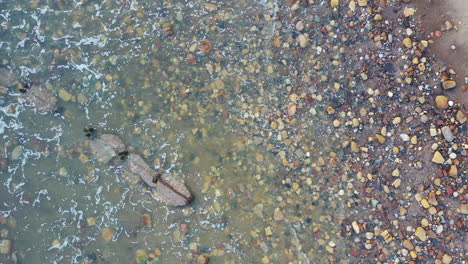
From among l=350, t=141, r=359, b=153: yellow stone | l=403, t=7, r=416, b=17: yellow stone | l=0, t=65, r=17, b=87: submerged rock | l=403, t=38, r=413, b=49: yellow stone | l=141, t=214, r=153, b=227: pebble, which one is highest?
l=403, t=7, r=416, b=17: yellow stone

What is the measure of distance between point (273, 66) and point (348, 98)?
39.8 inches

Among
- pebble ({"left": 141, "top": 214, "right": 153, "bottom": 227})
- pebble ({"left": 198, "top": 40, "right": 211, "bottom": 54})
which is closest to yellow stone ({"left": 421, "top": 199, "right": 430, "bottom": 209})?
pebble ({"left": 198, "top": 40, "right": 211, "bottom": 54})

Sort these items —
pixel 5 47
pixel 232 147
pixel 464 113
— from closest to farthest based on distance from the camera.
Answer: pixel 464 113 < pixel 232 147 < pixel 5 47

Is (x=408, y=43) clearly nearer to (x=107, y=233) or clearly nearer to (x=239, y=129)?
(x=239, y=129)

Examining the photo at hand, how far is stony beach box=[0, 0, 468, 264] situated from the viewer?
466 centimetres

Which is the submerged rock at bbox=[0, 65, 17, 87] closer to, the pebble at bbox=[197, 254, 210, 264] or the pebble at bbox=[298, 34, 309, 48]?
the pebble at bbox=[197, 254, 210, 264]

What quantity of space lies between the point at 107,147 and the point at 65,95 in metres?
0.90

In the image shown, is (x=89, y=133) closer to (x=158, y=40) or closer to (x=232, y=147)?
(x=158, y=40)

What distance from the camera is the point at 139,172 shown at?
496cm

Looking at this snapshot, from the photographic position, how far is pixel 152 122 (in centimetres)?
502

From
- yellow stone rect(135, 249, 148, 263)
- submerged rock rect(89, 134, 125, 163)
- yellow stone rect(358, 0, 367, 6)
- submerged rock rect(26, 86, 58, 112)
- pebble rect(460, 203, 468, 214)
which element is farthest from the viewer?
submerged rock rect(26, 86, 58, 112)

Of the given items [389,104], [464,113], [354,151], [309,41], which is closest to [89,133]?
[309,41]

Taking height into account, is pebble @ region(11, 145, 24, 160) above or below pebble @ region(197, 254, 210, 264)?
above

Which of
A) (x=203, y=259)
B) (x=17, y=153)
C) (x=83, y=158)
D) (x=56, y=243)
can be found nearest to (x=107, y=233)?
(x=56, y=243)
